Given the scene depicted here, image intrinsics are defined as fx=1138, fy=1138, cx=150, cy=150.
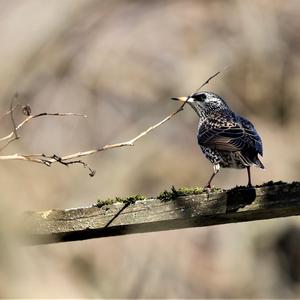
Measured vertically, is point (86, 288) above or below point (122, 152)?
below

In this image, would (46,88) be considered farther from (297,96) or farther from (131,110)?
(297,96)

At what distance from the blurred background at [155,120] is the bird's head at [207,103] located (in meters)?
4.44

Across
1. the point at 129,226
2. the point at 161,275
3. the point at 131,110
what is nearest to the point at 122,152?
the point at 131,110

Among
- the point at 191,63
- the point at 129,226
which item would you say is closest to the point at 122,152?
the point at 191,63

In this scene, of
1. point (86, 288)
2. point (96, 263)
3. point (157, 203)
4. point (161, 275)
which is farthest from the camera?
point (96, 263)

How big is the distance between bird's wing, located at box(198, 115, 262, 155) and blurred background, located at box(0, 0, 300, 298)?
197 inches

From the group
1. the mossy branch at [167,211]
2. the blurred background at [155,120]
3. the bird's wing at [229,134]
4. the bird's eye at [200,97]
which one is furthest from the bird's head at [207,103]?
the blurred background at [155,120]

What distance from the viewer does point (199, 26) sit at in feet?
56.3

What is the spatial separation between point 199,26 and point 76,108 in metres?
3.33

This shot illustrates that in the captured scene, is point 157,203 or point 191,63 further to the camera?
point 191,63

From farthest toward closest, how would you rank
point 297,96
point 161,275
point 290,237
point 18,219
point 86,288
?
point 297,96, point 290,237, point 161,275, point 86,288, point 18,219

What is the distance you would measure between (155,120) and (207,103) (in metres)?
7.70

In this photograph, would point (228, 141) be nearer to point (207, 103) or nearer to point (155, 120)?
point (207, 103)

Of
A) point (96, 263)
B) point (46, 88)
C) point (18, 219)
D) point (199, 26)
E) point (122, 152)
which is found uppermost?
point (199, 26)
